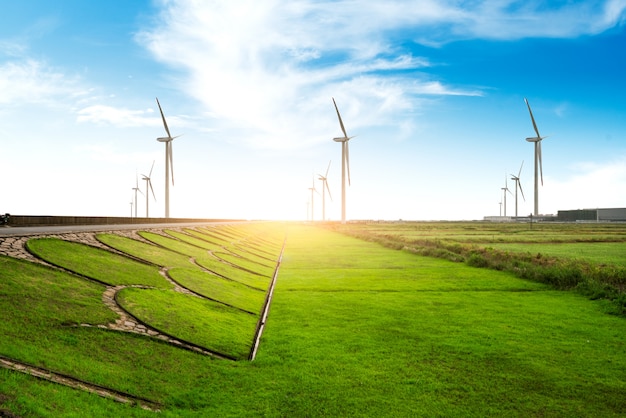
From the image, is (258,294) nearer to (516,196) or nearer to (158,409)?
(158,409)

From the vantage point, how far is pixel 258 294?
19.0 metres

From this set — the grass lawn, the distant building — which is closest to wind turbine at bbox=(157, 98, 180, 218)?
the grass lawn

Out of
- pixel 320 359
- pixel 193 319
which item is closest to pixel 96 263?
pixel 193 319

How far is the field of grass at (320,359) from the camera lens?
7918 millimetres

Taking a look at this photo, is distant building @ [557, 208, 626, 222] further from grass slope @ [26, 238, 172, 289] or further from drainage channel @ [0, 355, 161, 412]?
drainage channel @ [0, 355, 161, 412]

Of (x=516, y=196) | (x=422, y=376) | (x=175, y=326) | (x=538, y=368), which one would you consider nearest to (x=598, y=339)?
(x=538, y=368)

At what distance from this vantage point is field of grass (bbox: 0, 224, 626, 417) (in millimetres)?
7918

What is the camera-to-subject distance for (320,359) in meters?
10.5

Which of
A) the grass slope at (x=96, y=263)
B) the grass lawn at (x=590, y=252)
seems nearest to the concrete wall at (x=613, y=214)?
the grass lawn at (x=590, y=252)

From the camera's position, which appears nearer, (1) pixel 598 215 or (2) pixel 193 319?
(2) pixel 193 319

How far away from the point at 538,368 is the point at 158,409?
8.71 meters

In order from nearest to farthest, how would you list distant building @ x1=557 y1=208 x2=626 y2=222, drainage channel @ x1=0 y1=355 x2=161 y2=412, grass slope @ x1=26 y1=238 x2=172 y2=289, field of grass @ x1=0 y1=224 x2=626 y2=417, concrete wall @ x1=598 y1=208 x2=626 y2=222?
drainage channel @ x1=0 y1=355 x2=161 y2=412 → field of grass @ x1=0 y1=224 x2=626 y2=417 → grass slope @ x1=26 y1=238 x2=172 y2=289 → concrete wall @ x1=598 y1=208 x2=626 y2=222 → distant building @ x1=557 y1=208 x2=626 y2=222

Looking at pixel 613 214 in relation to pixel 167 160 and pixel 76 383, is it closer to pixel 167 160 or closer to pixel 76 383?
pixel 167 160

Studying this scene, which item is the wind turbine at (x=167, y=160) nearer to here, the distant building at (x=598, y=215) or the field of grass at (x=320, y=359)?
the field of grass at (x=320, y=359)
